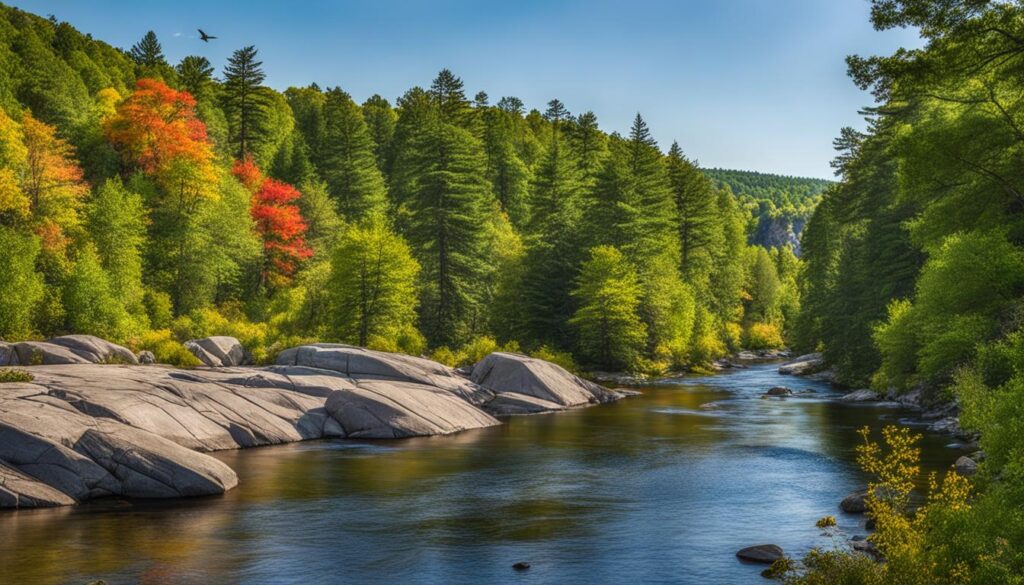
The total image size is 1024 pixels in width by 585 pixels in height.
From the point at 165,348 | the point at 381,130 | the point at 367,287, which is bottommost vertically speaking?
the point at 165,348

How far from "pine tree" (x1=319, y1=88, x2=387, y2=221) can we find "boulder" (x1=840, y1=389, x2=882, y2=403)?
4639 centimetres

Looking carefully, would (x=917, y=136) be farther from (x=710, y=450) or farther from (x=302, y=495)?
(x=302, y=495)

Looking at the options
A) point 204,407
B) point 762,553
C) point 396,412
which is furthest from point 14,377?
point 762,553

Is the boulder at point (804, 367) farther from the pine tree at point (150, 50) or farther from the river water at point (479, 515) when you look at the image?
the pine tree at point (150, 50)

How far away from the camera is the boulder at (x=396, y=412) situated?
36.8m

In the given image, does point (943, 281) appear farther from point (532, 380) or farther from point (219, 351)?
point (219, 351)

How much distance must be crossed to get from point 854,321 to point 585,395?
19.8m

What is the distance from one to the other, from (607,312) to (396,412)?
27.2 m

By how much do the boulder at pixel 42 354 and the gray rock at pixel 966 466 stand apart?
A: 39527 millimetres

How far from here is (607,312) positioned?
61.4 meters

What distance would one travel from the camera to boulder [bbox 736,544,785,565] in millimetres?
18938

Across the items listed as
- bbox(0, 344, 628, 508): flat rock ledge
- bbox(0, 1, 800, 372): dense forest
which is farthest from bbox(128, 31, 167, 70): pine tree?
bbox(0, 344, 628, 508): flat rock ledge

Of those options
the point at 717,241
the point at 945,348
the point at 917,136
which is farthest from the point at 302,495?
the point at 717,241

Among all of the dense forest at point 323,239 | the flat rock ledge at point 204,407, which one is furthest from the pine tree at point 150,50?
the flat rock ledge at point 204,407
